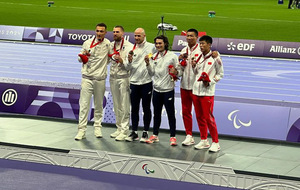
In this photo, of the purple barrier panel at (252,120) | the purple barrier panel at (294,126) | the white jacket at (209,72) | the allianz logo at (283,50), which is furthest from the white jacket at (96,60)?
the allianz logo at (283,50)

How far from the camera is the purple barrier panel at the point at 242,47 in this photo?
75.1ft

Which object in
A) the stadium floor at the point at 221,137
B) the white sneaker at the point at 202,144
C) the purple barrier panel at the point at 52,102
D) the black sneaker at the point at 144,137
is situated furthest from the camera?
the purple barrier panel at the point at 52,102

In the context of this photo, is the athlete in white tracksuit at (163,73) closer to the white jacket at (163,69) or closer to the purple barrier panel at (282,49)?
the white jacket at (163,69)

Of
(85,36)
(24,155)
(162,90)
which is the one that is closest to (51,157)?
(24,155)

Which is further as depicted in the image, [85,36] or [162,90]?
[85,36]

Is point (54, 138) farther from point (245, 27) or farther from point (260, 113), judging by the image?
point (245, 27)

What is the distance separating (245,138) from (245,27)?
1977 centimetres

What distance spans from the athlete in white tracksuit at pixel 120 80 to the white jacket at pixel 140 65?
0.17 meters

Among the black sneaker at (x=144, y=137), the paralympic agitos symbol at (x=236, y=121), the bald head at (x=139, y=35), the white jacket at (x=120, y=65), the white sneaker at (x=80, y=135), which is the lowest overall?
the white sneaker at (x=80, y=135)

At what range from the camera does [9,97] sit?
13.4m


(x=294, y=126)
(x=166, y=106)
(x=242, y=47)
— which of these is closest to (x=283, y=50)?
(x=242, y=47)

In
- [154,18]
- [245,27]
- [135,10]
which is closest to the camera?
[245,27]

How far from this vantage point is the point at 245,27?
31.2m

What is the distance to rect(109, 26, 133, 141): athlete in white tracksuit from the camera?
11414 millimetres
